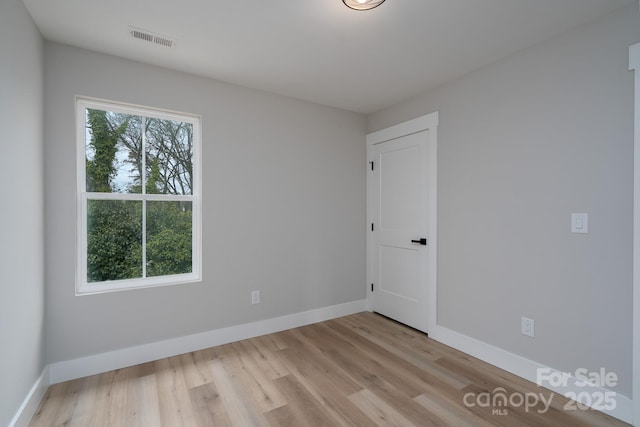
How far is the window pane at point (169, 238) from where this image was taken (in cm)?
261

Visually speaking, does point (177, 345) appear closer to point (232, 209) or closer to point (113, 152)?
point (232, 209)

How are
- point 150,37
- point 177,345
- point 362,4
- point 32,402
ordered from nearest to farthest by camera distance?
point 362,4 → point 32,402 → point 150,37 → point 177,345

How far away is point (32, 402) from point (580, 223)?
3684mm

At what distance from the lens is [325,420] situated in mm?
1792

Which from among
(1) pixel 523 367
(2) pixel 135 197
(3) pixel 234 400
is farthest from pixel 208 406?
(1) pixel 523 367

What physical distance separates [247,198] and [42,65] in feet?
5.77

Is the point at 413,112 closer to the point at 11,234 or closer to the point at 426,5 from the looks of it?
the point at 426,5

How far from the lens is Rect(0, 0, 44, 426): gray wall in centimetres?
152

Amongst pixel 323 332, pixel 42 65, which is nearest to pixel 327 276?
pixel 323 332

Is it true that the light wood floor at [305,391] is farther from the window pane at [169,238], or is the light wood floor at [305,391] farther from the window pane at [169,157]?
the window pane at [169,157]

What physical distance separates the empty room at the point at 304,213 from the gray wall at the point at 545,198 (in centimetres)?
1

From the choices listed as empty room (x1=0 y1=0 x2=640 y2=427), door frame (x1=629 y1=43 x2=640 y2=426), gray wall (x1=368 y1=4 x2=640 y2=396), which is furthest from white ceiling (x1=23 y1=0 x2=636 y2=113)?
door frame (x1=629 y1=43 x2=640 y2=426)

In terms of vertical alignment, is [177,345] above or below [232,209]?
below

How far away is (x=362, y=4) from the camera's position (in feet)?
5.64
